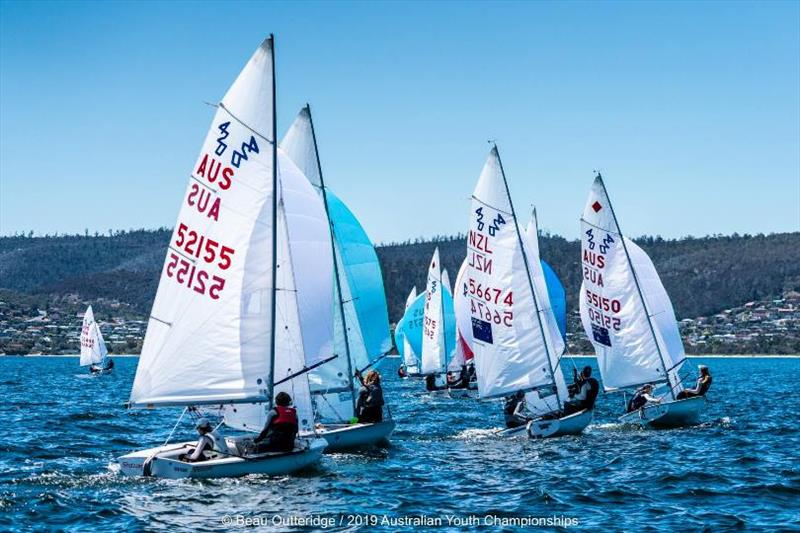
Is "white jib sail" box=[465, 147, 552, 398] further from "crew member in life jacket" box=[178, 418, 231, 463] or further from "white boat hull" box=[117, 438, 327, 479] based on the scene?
"crew member in life jacket" box=[178, 418, 231, 463]

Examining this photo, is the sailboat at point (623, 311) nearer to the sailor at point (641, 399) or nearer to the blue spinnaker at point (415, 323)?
the sailor at point (641, 399)

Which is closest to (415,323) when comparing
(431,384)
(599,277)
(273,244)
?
(431,384)

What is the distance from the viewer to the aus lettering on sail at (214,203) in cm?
2156

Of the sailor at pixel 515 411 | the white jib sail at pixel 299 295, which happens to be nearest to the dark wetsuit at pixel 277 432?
the white jib sail at pixel 299 295

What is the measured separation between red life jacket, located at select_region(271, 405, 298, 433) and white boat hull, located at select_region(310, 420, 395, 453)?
4122mm

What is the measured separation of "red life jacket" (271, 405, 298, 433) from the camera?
21.1 meters

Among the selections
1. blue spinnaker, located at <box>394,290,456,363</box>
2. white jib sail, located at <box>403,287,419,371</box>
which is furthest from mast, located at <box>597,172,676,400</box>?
white jib sail, located at <box>403,287,419,371</box>

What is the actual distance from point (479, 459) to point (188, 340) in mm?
8113

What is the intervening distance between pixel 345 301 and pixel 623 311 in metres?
10.0

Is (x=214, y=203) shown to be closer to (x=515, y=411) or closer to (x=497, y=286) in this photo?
(x=497, y=286)

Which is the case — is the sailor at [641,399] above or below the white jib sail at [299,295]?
below

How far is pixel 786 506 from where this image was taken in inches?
751

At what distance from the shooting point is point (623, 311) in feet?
114

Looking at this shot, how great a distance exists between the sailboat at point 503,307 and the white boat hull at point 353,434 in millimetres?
5384
